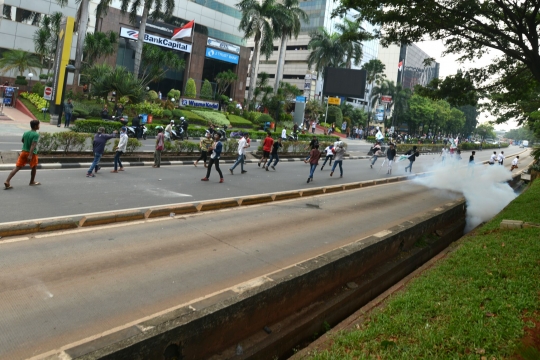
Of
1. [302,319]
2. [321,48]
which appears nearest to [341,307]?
[302,319]

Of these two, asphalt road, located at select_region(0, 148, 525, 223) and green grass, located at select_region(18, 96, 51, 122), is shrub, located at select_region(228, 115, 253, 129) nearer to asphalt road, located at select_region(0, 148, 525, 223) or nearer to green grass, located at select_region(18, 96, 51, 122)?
green grass, located at select_region(18, 96, 51, 122)

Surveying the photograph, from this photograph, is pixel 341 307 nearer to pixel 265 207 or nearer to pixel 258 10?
pixel 265 207

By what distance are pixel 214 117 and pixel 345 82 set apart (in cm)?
1664

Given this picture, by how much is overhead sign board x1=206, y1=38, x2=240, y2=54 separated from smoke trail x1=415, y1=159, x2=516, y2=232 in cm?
3729

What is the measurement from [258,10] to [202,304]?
45.1 m

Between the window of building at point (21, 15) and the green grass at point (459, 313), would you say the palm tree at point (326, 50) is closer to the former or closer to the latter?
the window of building at point (21, 15)

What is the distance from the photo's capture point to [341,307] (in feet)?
23.7

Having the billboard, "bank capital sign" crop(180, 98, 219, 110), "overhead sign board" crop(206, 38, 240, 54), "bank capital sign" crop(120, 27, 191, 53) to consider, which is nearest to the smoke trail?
the billboard

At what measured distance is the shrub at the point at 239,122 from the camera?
144 feet

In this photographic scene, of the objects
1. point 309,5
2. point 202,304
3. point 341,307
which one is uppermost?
point 309,5

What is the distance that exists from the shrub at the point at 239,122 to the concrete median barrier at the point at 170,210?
1318 inches

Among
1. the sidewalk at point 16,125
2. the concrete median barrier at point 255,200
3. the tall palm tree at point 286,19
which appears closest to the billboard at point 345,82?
the tall palm tree at point 286,19

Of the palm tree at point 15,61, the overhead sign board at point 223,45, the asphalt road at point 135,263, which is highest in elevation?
the overhead sign board at point 223,45

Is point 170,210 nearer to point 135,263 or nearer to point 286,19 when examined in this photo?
point 135,263
